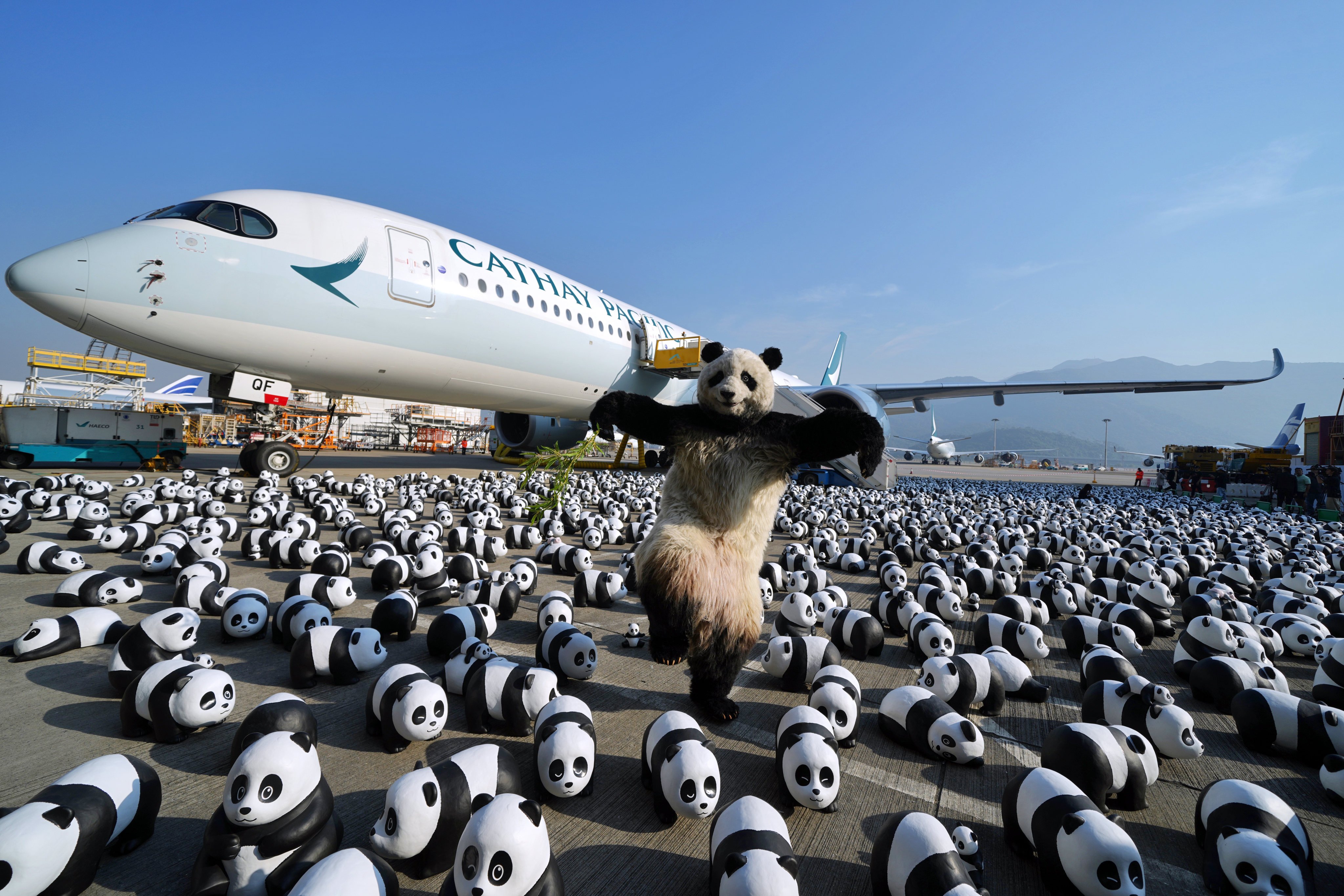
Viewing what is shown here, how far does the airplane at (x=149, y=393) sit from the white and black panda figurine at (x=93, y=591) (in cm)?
1799

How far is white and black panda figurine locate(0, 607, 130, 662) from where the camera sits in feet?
13.2

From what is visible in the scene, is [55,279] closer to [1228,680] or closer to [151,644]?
[151,644]

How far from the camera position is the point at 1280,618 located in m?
5.25

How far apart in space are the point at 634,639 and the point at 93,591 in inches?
215

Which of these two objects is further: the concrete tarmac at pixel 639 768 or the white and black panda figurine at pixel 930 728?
the white and black panda figurine at pixel 930 728

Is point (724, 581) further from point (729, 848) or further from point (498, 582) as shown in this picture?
point (498, 582)

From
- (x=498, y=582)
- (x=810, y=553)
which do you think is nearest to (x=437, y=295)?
(x=498, y=582)

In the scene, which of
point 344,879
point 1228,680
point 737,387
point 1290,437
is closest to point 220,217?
point 737,387

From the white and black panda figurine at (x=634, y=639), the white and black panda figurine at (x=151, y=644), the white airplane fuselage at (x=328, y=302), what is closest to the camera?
the white and black panda figurine at (x=151, y=644)

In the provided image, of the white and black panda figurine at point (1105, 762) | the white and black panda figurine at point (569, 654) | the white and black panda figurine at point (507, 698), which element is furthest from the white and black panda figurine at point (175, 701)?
the white and black panda figurine at point (1105, 762)

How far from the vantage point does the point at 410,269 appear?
12234 millimetres

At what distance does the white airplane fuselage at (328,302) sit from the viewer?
364 inches

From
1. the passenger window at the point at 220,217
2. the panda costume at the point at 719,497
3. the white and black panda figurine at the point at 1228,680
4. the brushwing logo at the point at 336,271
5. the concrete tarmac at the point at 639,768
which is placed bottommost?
the concrete tarmac at the point at 639,768

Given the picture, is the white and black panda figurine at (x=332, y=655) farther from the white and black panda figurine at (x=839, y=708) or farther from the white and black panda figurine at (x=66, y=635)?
the white and black panda figurine at (x=839, y=708)
